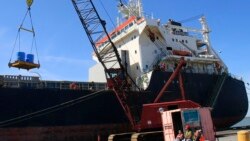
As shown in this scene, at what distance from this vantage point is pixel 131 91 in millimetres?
31016

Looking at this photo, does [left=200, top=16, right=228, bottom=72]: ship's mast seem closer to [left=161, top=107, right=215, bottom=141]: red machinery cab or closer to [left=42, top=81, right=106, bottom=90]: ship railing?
[left=42, top=81, right=106, bottom=90]: ship railing

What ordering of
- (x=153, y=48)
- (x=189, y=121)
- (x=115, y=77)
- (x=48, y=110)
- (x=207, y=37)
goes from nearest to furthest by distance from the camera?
1. (x=189, y=121)
2. (x=48, y=110)
3. (x=115, y=77)
4. (x=153, y=48)
5. (x=207, y=37)

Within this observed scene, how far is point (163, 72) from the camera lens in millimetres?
33031

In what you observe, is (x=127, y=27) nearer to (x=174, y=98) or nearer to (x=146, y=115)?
(x=174, y=98)

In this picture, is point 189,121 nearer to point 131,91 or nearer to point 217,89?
point 131,91

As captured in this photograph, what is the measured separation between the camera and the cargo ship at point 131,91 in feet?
85.4

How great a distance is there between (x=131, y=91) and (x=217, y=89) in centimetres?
1119

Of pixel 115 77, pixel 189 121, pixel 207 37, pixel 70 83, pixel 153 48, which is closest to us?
pixel 189 121

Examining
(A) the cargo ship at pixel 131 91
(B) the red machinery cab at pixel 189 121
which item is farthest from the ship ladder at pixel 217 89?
(B) the red machinery cab at pixel 189 121

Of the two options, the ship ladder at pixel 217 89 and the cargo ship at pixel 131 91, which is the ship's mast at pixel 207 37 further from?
the ship ladder at pixel 217 89

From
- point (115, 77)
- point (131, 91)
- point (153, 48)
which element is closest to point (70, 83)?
point (115, 77)

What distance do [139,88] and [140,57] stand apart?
404 centimetres

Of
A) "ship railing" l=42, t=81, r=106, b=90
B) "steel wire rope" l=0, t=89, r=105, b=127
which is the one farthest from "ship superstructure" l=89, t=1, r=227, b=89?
"steel wire rope" l=0, t=89, r=105, b=127

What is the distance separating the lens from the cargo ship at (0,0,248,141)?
26.0 meters
